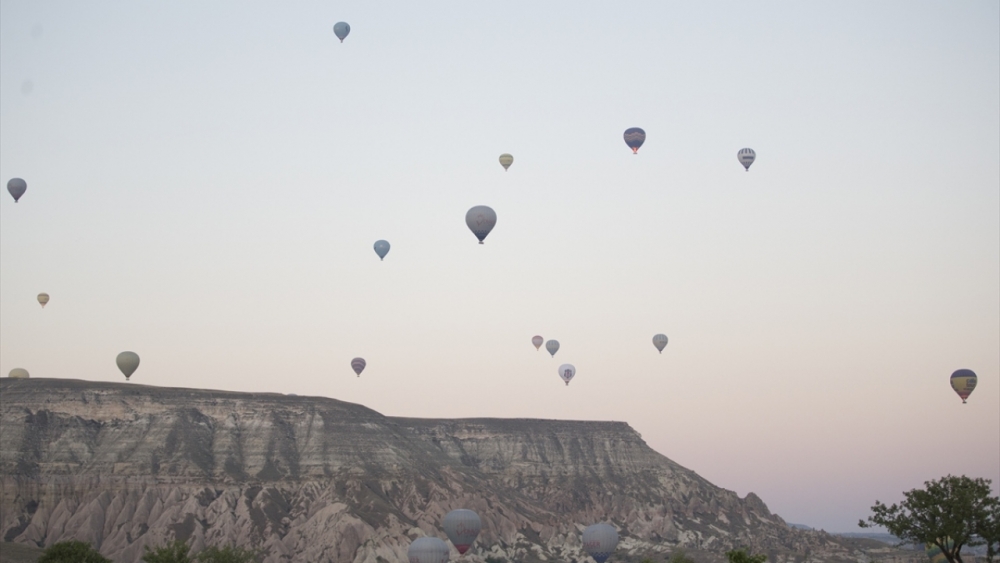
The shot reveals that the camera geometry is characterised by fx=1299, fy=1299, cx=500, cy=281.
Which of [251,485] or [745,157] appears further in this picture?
[251,485]

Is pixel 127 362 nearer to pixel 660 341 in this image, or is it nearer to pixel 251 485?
pixel 251 485

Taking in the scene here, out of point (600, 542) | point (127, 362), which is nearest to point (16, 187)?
point (127, 362)

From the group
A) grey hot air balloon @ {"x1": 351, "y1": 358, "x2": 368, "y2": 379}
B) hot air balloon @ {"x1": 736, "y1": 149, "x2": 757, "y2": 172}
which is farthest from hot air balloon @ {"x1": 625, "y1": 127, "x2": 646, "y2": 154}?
grey hot air balloon @ {"x1": 351, "y1": 358, "x2": 368, "y2": 379}

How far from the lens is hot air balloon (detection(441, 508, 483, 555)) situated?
466 ft

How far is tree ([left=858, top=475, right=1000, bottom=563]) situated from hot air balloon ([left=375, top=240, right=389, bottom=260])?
79.6 metres

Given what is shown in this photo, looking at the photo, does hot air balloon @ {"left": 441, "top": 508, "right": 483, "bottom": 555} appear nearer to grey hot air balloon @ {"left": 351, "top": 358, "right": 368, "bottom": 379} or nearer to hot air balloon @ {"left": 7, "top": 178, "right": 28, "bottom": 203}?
grey hot air balloon @ {"left": 351, "top": 358, "right": 368, "bottom": 379}

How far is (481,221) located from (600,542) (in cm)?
4325

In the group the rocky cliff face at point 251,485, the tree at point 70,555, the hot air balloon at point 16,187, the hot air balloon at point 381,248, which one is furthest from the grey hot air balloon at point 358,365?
the tree at point 70,555

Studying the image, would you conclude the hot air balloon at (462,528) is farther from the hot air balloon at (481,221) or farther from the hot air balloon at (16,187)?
the hot air balloon at (16,187)

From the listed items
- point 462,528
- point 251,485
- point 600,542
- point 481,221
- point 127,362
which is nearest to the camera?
point 481,221

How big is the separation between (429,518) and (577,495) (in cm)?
3928

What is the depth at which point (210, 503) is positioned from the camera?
158625mm

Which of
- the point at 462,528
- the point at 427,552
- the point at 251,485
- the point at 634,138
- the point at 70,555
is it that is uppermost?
the point at 634,138

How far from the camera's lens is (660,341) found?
158250mm
